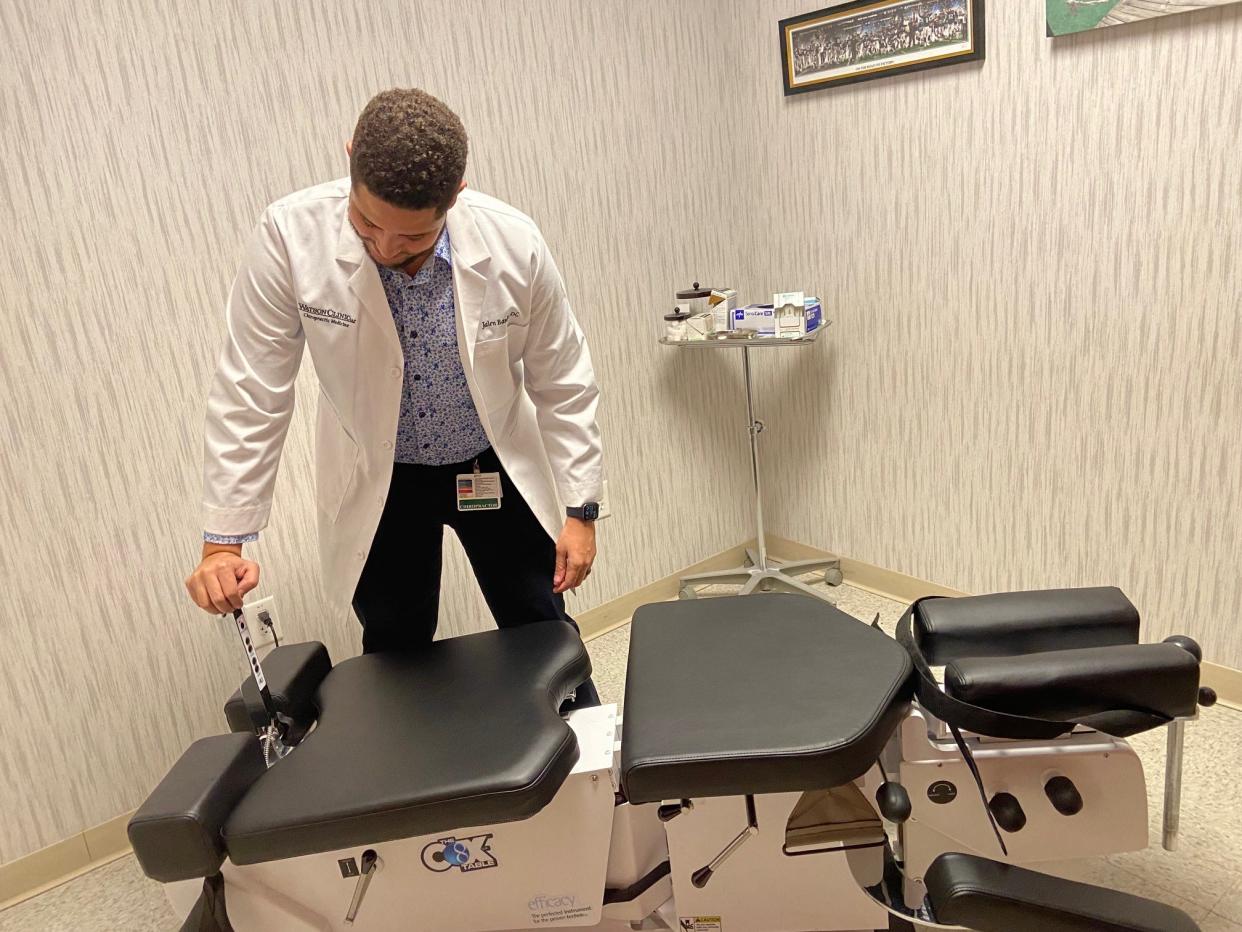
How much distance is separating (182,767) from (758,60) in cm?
243

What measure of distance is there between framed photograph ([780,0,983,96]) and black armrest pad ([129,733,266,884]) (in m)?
2.24

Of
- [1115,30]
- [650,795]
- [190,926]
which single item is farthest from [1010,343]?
[190,926]

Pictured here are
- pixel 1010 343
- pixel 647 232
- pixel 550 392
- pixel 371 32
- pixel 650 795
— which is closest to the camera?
pixel 650 795

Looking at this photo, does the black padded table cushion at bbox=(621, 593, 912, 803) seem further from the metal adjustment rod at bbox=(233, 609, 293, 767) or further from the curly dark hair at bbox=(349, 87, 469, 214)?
the curly dark hair at bbox=(349, 87, 469, 214)

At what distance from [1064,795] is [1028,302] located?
4.48ft

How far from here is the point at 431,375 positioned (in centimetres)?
164

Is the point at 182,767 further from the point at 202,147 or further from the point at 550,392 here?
the point at 202,147

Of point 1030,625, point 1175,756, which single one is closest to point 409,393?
point 1030,625

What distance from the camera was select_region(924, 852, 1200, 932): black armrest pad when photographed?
1.18 metres

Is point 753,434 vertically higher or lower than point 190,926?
higher

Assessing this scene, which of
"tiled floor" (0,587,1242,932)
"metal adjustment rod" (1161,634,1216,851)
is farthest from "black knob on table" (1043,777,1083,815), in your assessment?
"tiled floor" (0,587,1242,932)

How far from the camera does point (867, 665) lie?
135 centimetres

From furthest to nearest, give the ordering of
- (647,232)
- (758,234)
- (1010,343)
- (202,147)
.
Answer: (758,234) → (647,232) → (1010,343) → (202,147)

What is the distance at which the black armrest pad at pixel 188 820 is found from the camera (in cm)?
121
